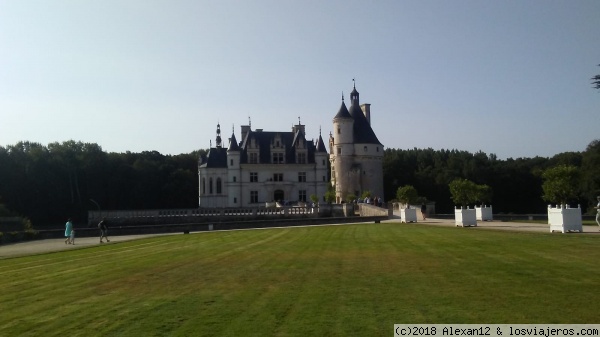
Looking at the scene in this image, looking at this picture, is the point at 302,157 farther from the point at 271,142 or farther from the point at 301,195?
the point at 301,195

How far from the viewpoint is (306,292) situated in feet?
31.0

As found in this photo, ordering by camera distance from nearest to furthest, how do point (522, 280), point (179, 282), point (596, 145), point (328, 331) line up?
point (328, 331)
point (522, 280)
point (179, 282)
point (596, 145)

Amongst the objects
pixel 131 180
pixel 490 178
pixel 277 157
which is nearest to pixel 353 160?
pixel 277 157

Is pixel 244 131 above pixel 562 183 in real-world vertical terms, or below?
above

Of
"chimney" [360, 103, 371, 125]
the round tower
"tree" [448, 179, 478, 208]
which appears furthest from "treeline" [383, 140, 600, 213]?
"tree" [448, 179, 478, 208]

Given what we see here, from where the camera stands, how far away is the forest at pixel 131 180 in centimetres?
7406

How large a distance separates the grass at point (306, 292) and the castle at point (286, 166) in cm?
5463

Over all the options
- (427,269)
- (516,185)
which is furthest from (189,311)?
(516,185)

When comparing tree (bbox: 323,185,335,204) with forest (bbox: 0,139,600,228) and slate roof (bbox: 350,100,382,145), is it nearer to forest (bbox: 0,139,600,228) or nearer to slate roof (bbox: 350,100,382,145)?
slate roof (bbox: 350,100,382,145)

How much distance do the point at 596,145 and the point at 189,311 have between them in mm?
63736

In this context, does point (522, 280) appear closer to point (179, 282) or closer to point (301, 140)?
point (179, 282)

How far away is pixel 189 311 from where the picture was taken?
8281mm

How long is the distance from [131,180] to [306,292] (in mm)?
74175

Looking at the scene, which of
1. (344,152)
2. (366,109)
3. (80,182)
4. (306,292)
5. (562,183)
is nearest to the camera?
(306,292)
